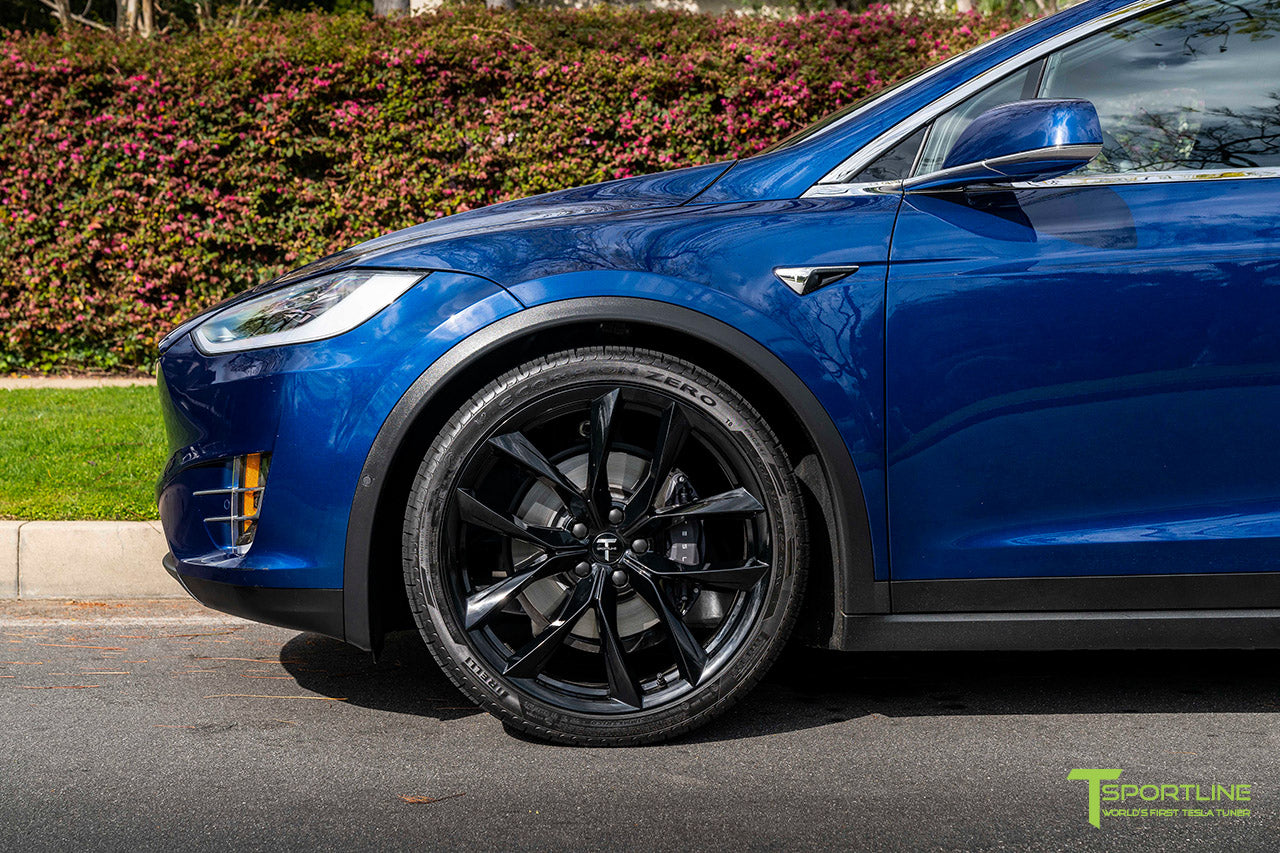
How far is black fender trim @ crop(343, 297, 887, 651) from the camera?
235 centimetres

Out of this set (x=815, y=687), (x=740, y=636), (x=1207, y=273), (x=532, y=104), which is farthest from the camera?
(x=532, y=104)

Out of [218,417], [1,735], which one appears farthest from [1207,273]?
[1,735]

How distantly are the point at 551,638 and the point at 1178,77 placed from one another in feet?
6.24

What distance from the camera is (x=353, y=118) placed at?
700 centimetres

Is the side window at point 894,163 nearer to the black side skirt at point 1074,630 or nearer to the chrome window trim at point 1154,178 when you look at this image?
the chrome window trim at point 1154,178

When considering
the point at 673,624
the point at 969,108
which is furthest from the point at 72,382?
the point at 969,108

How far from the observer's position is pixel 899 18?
7.28 m

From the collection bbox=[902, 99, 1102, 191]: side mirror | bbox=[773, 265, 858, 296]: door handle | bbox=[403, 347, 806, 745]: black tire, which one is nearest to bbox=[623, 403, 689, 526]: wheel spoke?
bbox=[403, 347, 806, 745]: black tire

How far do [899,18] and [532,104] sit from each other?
246cm

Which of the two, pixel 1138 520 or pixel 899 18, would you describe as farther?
pixel 899 18

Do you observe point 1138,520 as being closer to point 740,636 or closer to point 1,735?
point 740,636

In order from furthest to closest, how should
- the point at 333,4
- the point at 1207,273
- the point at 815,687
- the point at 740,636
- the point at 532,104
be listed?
the point at 333,4 < the point at 532,104 < the point at 815,687 < the point at 740,636 < the point at 1207,273

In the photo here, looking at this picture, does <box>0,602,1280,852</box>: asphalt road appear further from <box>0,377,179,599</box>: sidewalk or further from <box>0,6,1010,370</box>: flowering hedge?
<box>0,6,1010,370</box>: flowering hedge
